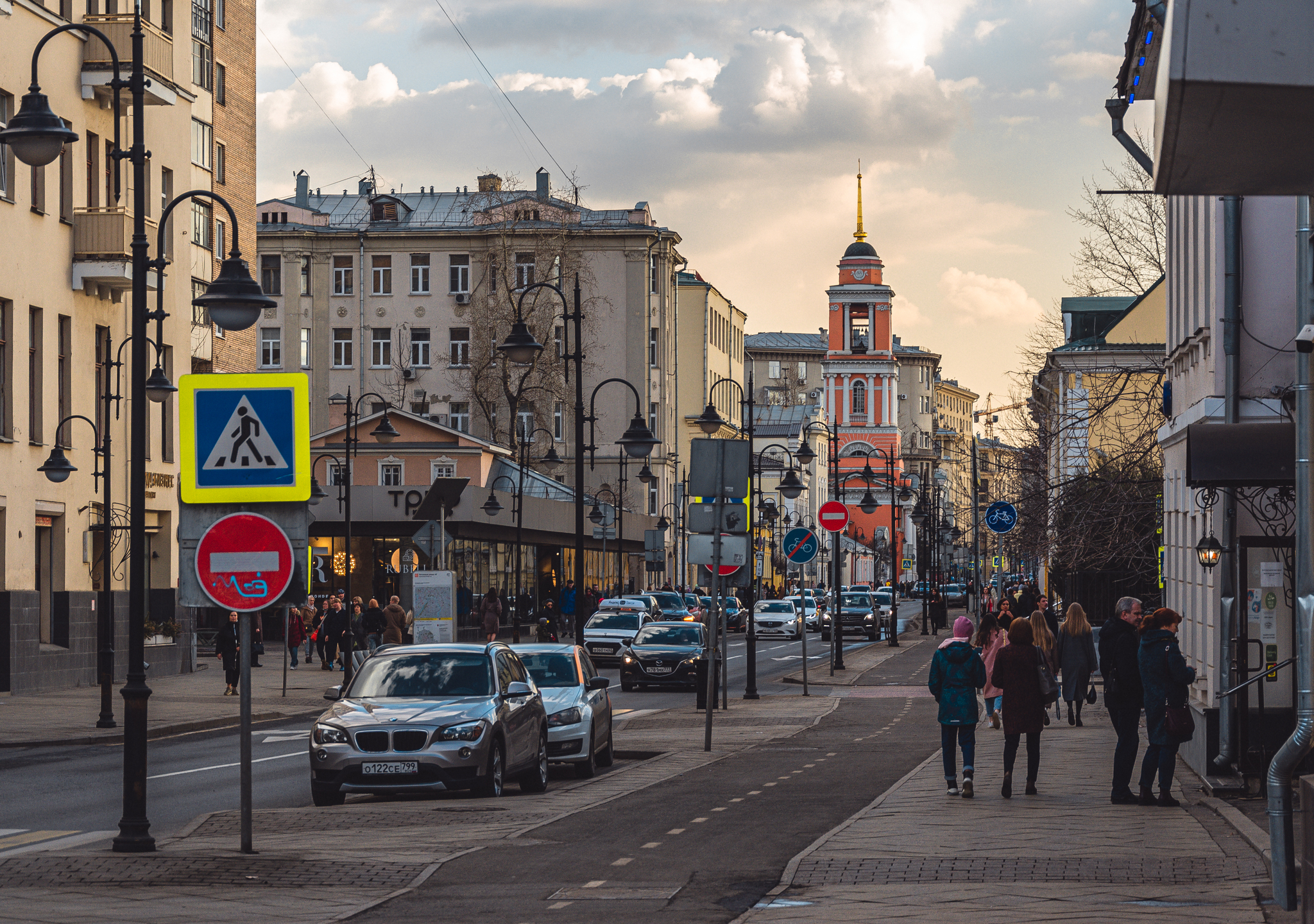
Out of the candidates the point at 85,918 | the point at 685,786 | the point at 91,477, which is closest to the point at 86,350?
the point at 91,477

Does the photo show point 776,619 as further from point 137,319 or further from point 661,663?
point 137,319

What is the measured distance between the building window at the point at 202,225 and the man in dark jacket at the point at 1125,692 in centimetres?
3360

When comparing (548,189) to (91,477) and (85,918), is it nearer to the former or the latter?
(91,477)

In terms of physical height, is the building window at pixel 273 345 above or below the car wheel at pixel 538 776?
above

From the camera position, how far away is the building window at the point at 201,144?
164 ft

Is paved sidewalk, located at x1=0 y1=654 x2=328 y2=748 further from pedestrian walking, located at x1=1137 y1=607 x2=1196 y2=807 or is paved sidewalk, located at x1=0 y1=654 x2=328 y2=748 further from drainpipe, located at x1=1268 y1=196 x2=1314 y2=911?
drainpipe, located at x1=1268 y1=196 x2=1314 y2=911

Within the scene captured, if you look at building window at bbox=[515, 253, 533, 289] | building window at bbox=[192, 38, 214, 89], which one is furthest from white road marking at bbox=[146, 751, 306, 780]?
building window at bbox=[515, 253, 533, 289]

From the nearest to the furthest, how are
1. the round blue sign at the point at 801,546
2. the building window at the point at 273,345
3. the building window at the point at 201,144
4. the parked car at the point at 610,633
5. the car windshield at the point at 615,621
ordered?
the round blue sign at the point at 801,546, the parked car at the point at 610,633, the building window at the point at 201,144, the car windshield at the point at 615,621, the building window at the point at 273,345

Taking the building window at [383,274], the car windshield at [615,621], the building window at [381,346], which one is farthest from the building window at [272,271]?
the car windshield at [615,621]

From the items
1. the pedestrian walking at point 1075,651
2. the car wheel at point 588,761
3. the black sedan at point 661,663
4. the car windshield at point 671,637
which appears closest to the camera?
the car wheel at point 588,761

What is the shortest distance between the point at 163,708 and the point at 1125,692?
754 inches

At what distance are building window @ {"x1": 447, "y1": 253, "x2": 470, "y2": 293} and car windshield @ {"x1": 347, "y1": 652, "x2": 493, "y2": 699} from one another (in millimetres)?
87630

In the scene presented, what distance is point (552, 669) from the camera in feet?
69.8

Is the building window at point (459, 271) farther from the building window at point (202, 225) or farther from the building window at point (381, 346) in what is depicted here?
the building window at point (202, 225)
